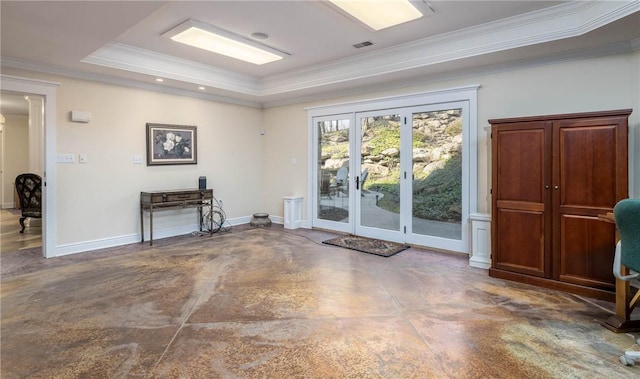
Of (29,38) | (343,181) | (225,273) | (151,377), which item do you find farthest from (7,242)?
(343,181)

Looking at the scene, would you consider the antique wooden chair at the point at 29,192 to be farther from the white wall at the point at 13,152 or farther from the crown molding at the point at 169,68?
the white wall at the point at 13,152

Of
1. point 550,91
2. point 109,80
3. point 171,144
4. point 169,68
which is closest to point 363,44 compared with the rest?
point 550,91

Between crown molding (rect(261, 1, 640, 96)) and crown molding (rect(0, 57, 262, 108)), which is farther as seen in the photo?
crown molding (rect(0, 57, 262, 108))

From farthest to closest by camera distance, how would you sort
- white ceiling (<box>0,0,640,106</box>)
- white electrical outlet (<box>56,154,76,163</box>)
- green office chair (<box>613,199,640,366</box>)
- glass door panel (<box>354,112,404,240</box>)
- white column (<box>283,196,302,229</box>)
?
white column (<box>283,196,302,229</box>), glass door panel (<box>354,112,404,240</box>), white electrical outlet (<box>56,154,76,163</box>), white ceiling (<box>0,0,640,106</box>), green office chair (<box>613,199,640,366</box>)

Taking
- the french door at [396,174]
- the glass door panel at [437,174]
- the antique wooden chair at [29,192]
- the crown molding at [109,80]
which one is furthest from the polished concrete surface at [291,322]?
the crown molding at [109,80]

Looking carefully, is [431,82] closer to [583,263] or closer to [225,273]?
[583,263]

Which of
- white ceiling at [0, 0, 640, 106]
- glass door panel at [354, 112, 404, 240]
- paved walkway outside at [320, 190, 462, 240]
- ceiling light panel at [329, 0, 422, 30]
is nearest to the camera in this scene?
white ceiling at [0, 0, 640, 106]

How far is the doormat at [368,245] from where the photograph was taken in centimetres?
484

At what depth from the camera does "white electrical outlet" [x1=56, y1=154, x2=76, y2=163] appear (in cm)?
458

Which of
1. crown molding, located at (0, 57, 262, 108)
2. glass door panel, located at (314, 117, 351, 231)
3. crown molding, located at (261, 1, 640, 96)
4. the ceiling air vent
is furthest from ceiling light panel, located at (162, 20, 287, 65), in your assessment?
glass door panel, located at (314, 117, 351, 231)

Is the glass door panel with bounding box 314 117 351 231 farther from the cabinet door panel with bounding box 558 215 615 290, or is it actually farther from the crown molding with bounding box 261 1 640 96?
the cabinet door panel with bounding box 558 215 615 290

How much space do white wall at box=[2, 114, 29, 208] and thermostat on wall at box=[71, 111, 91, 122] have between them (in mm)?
6847

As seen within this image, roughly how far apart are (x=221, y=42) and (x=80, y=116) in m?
2.27

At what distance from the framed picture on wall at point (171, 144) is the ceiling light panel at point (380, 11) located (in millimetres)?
3743
